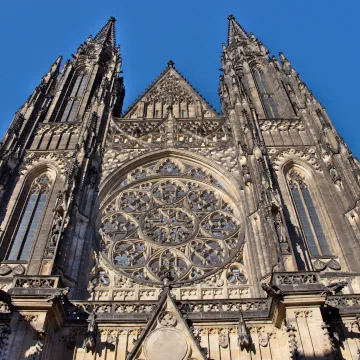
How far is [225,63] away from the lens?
25734mm

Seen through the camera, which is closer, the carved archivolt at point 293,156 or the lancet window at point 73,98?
the carved archivolt at point 293,156

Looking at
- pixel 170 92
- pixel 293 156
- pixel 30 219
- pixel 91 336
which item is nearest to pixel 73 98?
pixel 170 92

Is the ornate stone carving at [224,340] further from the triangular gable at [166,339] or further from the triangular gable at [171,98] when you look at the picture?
the triangular gable at [171,98]

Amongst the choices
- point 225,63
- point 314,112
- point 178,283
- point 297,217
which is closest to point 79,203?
point 178,283

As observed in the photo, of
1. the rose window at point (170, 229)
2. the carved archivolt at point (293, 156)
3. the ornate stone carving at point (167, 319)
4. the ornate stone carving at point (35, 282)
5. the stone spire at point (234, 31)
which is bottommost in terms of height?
the ornate stone carving at point (167, 319)

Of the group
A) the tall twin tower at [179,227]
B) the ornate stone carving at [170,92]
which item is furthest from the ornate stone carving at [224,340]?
the ornate stone carving at [170,92]

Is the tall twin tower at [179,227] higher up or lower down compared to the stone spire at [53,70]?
lower down

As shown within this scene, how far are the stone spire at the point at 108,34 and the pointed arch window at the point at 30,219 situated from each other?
14830mm

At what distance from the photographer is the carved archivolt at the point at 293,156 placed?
1753 cm

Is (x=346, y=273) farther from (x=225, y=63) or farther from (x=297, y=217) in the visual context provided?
(x=225, y=63)

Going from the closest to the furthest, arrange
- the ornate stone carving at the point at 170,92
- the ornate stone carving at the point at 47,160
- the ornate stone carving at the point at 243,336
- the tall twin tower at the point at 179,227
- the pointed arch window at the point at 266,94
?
the ornate stone carving at the point at 243,336
the tall twin tower at the point at 179,227
the ornate stone carving at the point at 47,160
the pointed arch window at the point at 266,94
the ornate stone carving at the point at 170,92

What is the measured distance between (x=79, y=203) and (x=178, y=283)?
441cm

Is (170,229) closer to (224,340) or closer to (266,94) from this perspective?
(224,340)

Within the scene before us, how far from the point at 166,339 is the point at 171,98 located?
14.7m
